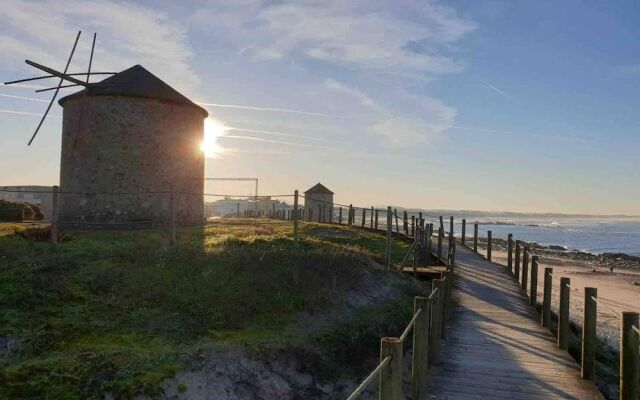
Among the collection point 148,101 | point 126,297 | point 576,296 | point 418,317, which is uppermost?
point 148,101

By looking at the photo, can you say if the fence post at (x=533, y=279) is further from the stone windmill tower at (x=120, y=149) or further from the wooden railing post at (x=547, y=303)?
the stone windmill tower at (x=120, y=149)

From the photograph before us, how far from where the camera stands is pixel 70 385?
6.91m

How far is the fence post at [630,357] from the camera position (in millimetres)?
6066

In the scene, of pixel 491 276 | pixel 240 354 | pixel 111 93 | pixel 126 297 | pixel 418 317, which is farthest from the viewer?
pixel 111 93

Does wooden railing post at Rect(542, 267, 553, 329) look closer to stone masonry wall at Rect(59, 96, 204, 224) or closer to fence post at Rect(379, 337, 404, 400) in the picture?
fence post at Rect(379, 337, 404, 400)

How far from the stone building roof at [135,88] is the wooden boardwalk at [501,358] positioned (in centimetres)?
1533

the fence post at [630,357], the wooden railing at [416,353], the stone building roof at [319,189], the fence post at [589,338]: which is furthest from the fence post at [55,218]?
the stone building roof at [319,189]

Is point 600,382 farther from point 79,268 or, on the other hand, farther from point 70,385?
point 79,268

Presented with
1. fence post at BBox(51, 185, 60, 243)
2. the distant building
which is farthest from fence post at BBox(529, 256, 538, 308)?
the distant building

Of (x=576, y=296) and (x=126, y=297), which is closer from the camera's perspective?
(x=126, y=297)

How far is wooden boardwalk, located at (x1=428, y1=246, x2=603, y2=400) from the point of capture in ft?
23.8

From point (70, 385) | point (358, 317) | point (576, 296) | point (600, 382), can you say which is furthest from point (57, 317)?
point (576, 296)

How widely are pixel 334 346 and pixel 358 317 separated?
150cm

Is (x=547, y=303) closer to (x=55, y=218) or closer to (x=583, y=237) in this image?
(x=55, y=218)
